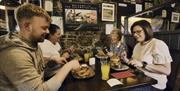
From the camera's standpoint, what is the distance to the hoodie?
996mm

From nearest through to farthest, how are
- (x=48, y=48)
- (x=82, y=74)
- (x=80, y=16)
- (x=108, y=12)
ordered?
(x=82, y=74) → (x=48, y=48) → (x=80, y=16) → (x=108, y=12)

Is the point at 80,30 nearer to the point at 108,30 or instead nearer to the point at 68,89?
the point at 108,30

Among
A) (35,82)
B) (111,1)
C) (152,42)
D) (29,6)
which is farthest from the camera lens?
(111,1)

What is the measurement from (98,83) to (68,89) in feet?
0.86

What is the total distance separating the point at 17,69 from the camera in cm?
100

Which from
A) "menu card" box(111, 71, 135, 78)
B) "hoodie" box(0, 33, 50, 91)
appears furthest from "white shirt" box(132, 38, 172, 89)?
"hoodie" box(0, 33, 50, 91)

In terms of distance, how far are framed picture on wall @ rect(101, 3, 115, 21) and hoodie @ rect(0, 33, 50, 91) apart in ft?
11.4

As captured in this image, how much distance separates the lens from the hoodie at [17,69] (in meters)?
1.00

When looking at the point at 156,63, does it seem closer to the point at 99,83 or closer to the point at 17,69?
the point at 99,83

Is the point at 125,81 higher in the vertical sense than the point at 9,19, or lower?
lower

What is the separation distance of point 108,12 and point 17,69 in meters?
3.71

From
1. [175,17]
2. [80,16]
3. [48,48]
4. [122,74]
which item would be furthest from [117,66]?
[175,17]

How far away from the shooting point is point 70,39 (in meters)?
4.20

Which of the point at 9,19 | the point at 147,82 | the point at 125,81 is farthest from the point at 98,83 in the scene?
the point at 9,19
